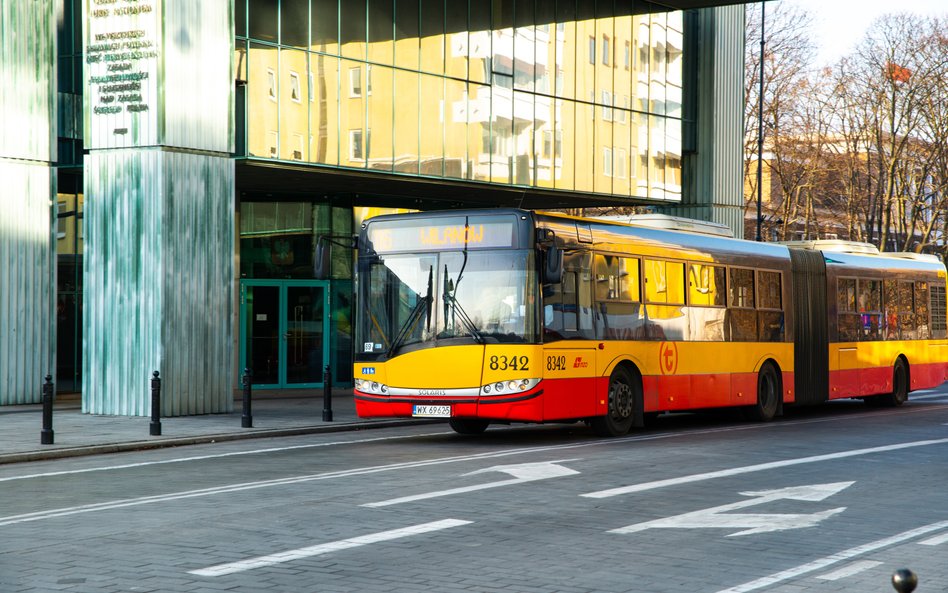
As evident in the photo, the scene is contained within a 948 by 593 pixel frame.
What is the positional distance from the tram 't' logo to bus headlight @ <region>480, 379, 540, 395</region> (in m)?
3.54

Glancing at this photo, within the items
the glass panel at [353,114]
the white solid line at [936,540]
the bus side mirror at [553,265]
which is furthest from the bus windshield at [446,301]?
the glass panel at [353,114]

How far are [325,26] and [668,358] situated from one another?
1024cm

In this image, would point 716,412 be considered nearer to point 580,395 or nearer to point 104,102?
→ point 580,395

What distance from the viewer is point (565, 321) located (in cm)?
1725

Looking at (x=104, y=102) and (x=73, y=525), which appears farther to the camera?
(x=104, y=102)

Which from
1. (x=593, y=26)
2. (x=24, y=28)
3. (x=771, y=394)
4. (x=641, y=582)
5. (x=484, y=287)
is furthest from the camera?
(x=593, y=26)

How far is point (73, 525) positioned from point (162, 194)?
11896 mm

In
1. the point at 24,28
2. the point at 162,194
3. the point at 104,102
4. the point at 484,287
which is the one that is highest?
the point at 24,28

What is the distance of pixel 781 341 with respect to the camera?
23.1 meters

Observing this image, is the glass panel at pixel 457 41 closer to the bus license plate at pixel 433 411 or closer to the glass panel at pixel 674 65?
the glass panel at pixel 674 65

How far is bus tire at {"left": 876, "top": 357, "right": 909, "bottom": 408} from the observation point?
27.1 meters

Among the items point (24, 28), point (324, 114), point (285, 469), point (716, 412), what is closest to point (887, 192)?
point (716, 412)

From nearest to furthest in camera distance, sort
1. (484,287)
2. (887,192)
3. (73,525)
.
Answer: (73,525)
(484,287)
(887,192)

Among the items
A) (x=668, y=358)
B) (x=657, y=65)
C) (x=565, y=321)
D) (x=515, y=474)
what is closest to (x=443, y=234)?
(x=565, y=321)
